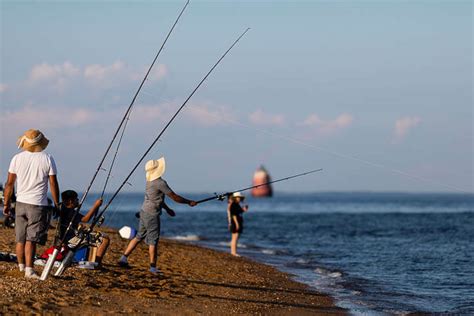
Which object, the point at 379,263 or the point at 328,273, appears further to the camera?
the point at 379,263

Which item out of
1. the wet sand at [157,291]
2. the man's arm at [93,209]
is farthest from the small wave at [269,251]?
the man's arm at [93,209]

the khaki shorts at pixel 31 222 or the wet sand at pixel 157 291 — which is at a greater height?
the khaki shorts at pixel 31 222

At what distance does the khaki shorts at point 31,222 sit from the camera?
28.7 feet

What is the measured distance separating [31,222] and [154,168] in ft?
7.35

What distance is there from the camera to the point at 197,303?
9.54 metres

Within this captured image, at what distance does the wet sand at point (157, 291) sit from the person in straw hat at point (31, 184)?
515 mm

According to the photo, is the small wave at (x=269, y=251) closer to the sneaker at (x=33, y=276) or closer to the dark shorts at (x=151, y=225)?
the dark shorts at (x=151, y=225)

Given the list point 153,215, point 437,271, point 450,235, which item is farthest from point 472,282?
point 450,235

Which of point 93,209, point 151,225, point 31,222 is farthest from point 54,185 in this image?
point 151,225

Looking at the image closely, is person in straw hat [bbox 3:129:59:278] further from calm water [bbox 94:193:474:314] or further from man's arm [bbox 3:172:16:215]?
calm water [bbox 94:193:474:314]

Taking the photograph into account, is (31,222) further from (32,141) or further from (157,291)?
(157,291)

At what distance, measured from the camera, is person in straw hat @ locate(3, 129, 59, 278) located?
8695 millimetres

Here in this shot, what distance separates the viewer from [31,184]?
342 inches

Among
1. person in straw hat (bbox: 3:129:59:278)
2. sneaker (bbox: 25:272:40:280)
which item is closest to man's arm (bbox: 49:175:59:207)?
person in straw hat (bbox: 3:129:59:278)
